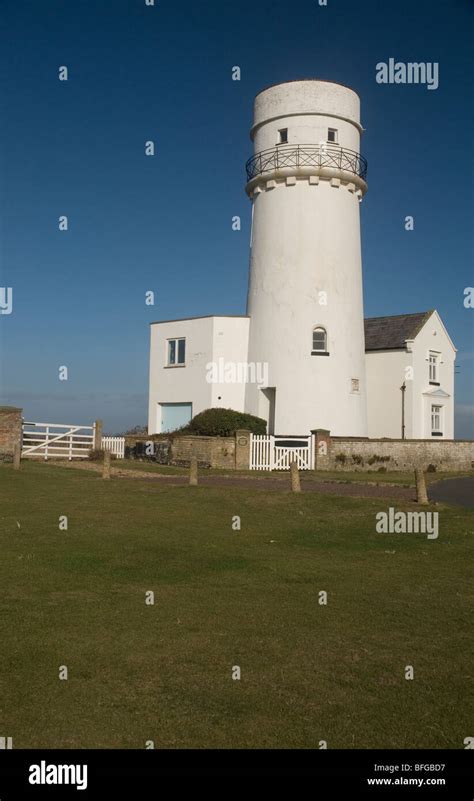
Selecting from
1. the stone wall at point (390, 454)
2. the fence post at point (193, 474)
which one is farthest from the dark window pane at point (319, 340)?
the fence post at point (193, 474)

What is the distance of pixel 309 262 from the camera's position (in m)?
33.6

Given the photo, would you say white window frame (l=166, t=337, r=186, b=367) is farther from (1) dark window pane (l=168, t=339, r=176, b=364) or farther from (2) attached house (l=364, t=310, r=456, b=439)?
(2) attached house (l=364, t=310, r=456, b=439)

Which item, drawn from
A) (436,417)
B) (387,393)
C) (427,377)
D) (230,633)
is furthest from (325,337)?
(230,633)

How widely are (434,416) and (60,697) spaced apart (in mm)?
35930

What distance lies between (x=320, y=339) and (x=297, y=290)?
2409 millimetres

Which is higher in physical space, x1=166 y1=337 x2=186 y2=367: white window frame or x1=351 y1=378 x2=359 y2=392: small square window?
x1=166 y1=337 x2=186 y2=367: white window frame

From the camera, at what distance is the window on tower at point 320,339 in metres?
33.8

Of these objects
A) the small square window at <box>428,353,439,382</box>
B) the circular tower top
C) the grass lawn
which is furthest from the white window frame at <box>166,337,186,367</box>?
the grass lawn

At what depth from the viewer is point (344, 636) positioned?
798cm

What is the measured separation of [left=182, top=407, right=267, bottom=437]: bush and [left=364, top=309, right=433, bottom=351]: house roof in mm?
9534

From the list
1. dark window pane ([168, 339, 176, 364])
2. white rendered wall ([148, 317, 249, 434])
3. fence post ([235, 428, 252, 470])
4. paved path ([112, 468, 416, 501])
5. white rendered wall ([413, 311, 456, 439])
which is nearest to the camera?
paved path ([112, 468, 416, 501])

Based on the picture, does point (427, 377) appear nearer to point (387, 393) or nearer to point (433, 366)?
point (433, 366)

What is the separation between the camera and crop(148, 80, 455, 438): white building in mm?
33562
